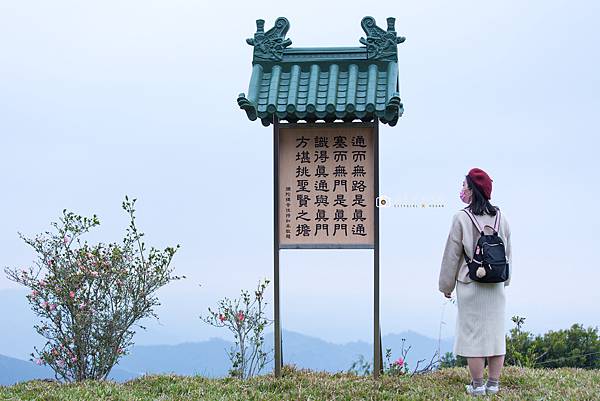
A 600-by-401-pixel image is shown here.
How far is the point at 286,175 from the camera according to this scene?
765cm

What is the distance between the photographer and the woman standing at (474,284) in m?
6.77

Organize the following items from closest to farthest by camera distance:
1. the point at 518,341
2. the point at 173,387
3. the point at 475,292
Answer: the point at 475,292 < the point at 173,387 < the point at 518,341

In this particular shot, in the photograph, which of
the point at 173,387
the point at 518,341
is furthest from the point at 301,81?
the point at 518,341

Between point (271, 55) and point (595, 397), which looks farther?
point (271, 55)

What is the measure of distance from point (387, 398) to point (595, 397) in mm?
1800

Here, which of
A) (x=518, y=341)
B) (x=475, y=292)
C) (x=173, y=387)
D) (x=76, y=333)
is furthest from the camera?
(x=518, y=341)

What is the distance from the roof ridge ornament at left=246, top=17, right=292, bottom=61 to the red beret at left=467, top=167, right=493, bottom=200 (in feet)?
7.09

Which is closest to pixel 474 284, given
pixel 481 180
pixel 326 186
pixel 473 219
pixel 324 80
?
pixel 473 219

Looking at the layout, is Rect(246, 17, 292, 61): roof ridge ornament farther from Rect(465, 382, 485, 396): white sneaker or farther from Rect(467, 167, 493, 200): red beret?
Rect(465, 382, 485, 396): white sneaker

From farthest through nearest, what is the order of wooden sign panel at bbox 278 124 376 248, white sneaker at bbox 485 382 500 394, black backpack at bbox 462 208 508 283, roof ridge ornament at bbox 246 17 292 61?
1. roof ridge ornament at bbox 246 17 292 61
2. wooden sign panel at bbox 278 124 376 248
3. white sneaker at bbox 485 382 500 394
4. black backpack at bbox 462 208 508 283

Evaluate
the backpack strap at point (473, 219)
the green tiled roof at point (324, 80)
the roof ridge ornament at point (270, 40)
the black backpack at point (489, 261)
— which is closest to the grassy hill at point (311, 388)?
the black backpack at point (489, 261)

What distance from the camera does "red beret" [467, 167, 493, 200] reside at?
6840 mm

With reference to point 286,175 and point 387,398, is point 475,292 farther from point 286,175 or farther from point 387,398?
point 286,175

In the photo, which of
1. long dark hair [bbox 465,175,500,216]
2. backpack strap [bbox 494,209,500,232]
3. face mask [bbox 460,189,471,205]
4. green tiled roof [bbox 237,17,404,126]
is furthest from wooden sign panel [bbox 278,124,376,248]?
backpack strap [bbox 494,209,500,232]
